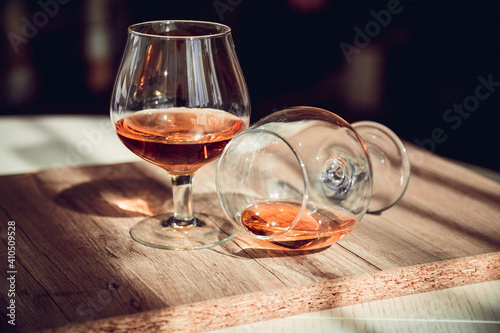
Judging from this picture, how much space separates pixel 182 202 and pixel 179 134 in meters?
0.13

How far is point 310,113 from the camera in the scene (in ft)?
2.74

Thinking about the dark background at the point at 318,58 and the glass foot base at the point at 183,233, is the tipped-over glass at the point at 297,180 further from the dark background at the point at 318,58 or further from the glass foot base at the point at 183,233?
the dark background at the point at 318,58

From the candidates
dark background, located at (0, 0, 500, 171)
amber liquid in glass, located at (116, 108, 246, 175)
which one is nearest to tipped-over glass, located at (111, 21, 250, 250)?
amber liquid in glass, located at (116, 108, 246, 175)

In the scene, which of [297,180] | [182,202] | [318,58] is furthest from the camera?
[318,58]

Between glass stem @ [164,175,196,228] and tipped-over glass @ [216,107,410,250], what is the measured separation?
0.30 feet

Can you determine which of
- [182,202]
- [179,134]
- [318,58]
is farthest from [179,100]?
[318,58]

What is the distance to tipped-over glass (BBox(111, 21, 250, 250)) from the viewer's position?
2.59 ft

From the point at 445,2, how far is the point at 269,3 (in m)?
0.69

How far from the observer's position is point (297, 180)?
0.78 m

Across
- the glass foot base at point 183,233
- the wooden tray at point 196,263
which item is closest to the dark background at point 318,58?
the wooden tray at point 196,263

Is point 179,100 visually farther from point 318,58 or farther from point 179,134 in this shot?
point 318,58

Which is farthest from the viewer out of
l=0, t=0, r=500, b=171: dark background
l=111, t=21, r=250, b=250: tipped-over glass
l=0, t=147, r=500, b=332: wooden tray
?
l=0, t=0, r=500, b=171: dark background

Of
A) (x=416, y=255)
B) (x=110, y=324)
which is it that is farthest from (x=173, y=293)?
(x=416, y=255)

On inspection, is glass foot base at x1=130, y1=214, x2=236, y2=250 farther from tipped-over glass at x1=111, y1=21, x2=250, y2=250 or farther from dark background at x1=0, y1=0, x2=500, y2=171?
dark background at x1=0, y1=0, x2=500, y2=171
